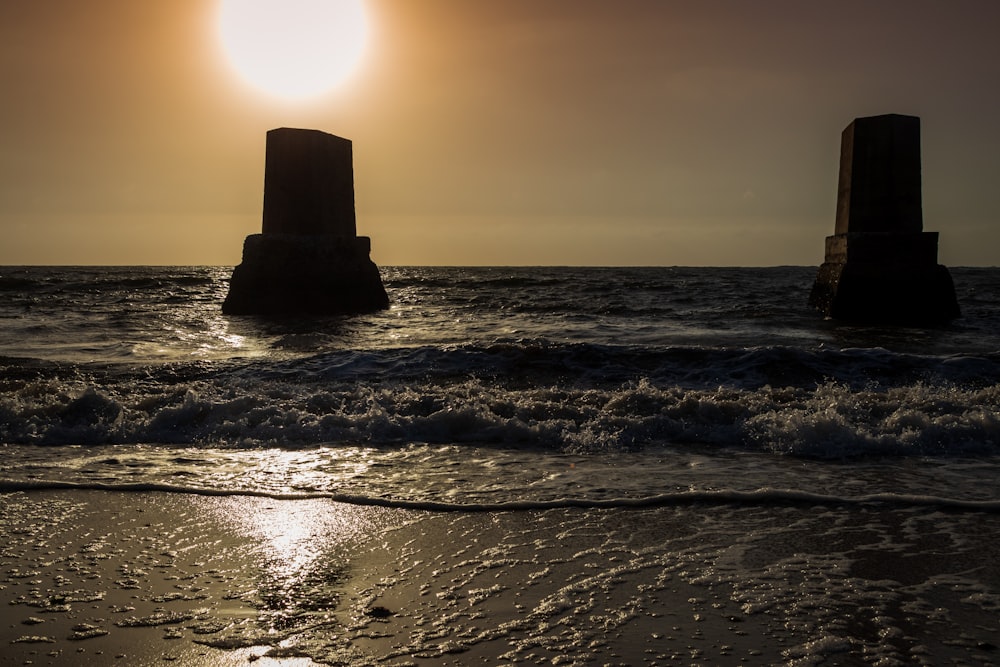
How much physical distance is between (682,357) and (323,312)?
9.04 m

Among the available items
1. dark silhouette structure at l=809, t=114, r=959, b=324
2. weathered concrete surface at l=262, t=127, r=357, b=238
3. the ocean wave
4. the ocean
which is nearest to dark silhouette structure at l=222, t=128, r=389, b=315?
weathered concrete surface at l=262, t=127, r=357, b=238

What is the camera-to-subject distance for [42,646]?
2490mm

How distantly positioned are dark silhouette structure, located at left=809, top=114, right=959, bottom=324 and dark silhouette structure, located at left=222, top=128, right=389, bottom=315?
31.2 feet

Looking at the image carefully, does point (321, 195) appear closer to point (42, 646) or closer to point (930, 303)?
point (930, 303)

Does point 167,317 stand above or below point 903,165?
below

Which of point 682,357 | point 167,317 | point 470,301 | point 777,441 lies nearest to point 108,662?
point 777,441

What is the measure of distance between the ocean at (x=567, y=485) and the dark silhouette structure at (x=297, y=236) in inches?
212

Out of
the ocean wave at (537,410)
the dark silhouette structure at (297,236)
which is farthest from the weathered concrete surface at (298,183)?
the ocean wave at (537,410)

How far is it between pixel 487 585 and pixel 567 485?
1.54m

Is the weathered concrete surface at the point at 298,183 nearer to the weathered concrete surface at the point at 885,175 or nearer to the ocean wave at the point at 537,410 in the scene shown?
the ocean wave at the point at 537,410

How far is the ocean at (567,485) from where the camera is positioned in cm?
261

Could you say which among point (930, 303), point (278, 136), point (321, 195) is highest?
point (278, 136)

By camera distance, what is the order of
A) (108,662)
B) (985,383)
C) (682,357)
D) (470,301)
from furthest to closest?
1. (470,301)
2. (682,357)
3. (985,383)
4. (108,662)

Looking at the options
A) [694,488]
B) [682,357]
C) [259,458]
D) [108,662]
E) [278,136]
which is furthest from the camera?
[278,136]
